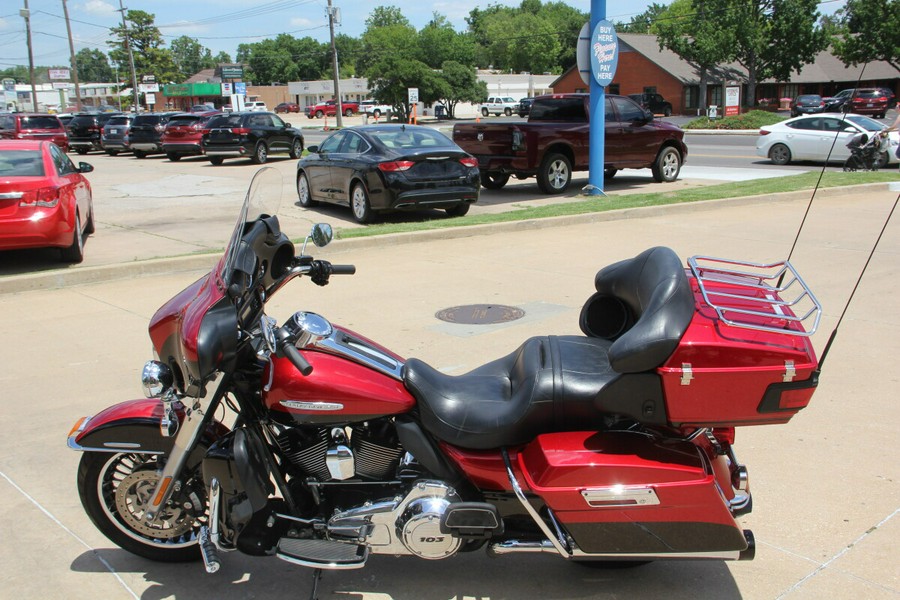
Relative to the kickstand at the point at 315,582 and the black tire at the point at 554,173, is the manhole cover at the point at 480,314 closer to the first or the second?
the kickstand at the point at 315,582

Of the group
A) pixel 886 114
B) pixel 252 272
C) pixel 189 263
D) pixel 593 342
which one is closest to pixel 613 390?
pixel 593 342

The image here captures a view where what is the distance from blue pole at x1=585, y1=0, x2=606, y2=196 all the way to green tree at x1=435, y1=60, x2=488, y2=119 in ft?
162

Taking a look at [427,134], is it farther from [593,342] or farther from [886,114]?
[886,114]

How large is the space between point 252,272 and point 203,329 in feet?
0.96

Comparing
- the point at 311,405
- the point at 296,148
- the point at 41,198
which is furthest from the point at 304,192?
the point at 296,148

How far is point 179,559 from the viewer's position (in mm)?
3527

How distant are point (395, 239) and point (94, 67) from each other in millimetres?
208966

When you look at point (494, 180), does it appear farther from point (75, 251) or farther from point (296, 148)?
point (296, 148)

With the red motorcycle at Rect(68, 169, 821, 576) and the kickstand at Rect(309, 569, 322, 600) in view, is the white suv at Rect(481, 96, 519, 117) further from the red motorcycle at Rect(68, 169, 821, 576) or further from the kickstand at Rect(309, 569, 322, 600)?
the kickstand at Rect(309, 569, 322, 600)

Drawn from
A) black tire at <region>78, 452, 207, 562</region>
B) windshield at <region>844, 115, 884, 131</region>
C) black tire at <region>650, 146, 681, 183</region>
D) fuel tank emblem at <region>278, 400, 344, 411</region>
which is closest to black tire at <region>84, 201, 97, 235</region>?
black tire at <region>78, 452, 207, 562</region>

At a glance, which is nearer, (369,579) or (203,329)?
(203,329)

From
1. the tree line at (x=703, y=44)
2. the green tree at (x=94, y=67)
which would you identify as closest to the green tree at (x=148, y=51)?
the tree line at (x=703, y=44)

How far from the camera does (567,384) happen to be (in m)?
2.91

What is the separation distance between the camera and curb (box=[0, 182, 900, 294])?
8.63 meters
